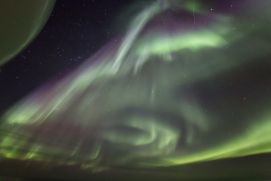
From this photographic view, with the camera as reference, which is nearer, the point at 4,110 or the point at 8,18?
the point at 8,18

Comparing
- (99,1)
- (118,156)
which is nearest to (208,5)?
(99,1)

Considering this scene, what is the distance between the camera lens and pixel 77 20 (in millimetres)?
549

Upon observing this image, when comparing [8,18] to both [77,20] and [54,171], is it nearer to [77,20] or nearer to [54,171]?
[77,20]

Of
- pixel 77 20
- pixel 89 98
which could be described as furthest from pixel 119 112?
pixel 77 20

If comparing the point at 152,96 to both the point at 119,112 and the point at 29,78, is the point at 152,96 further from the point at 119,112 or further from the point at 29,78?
the point at 29,78

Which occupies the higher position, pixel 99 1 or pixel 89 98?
pixel 99 1

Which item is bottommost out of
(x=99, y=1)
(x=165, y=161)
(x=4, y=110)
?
(x=165, y=161)

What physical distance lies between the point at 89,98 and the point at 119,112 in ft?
0.17

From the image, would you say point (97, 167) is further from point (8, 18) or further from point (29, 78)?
point (8, 18)

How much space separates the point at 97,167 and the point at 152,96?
0.14 m

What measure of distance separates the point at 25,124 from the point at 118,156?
0.15 meters

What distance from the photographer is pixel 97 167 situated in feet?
2.01

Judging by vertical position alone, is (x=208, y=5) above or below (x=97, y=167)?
→ above

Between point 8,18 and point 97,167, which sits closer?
point 8,18
